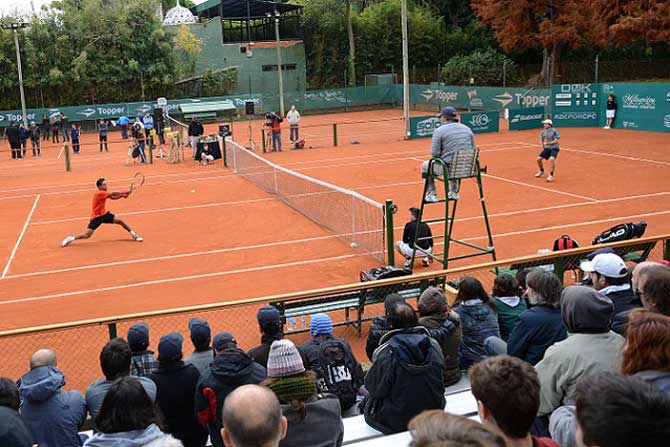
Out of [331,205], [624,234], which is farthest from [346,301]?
[331,205]

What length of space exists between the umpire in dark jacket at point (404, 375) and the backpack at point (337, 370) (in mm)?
722

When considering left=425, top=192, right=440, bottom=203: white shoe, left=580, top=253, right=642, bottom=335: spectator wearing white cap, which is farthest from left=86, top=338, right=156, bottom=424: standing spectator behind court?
left=425, top=192, right=440, bottom=203: white shoe

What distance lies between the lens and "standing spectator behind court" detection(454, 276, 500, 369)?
→ 283 inches

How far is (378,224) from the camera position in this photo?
48.7ft

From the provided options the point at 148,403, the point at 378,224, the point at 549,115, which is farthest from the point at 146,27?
the point at 148,403

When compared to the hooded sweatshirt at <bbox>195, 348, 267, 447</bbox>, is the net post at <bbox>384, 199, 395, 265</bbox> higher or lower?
lower

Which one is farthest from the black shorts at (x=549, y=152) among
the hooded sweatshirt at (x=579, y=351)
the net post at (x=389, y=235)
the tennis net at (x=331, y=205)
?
the hooded sweatshirt at (x=579, y=351)

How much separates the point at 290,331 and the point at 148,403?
5570mm

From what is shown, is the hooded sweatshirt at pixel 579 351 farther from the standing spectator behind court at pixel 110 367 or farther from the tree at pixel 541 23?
the tree at pixel 541 23

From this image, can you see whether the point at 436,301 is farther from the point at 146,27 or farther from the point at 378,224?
the point at 146,27

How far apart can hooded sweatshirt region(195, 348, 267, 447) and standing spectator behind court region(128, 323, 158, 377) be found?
2.89ft

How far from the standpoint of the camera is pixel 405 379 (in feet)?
18.0

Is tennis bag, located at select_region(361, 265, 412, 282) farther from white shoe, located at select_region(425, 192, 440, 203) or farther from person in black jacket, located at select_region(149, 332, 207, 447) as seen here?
person in black jacket, located at select_region(149, 332, 207, 447)

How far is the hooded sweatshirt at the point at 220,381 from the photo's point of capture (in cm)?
560
